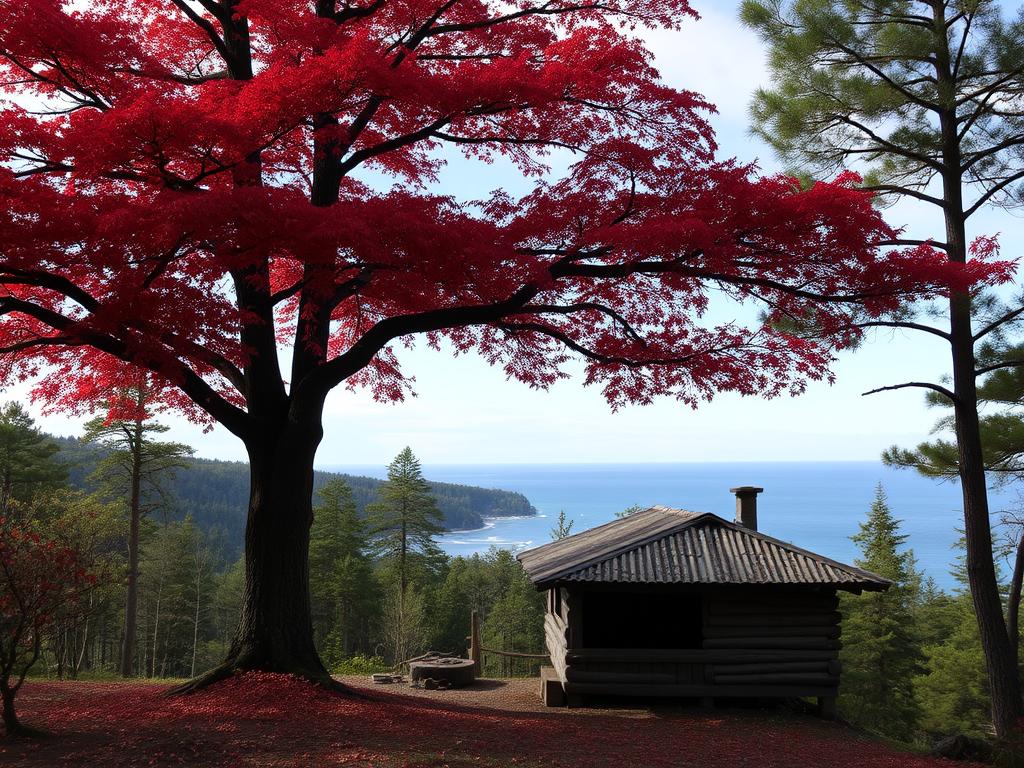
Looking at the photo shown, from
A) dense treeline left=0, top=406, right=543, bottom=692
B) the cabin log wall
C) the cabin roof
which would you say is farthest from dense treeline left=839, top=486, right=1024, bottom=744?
the cabin roof

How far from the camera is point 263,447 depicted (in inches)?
371

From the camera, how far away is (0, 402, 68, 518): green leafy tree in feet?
96.0

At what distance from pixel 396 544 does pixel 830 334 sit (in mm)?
32976

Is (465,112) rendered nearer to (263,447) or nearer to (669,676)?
(263,447)

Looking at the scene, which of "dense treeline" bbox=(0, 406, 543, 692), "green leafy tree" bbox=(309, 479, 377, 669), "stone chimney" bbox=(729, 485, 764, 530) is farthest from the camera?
"green leafy tree" bbox=(309, 479, 377, 669)

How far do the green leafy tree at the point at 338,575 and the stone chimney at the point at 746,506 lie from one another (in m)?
27.4

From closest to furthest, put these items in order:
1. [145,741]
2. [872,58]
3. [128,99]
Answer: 1. [145,741]
2. [128,99]
3. [872,58]

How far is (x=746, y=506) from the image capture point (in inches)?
558

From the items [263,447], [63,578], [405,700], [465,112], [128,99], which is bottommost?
[405,700]

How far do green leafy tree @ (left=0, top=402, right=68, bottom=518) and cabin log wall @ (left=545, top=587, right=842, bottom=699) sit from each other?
90.4 feet

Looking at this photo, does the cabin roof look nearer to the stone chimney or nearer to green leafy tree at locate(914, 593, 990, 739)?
the stone chimney

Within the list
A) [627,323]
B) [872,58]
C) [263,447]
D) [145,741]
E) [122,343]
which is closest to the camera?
[145,741]

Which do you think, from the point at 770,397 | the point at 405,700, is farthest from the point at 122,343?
A: the point at 770,397

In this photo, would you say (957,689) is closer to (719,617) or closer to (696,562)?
(719,617)
